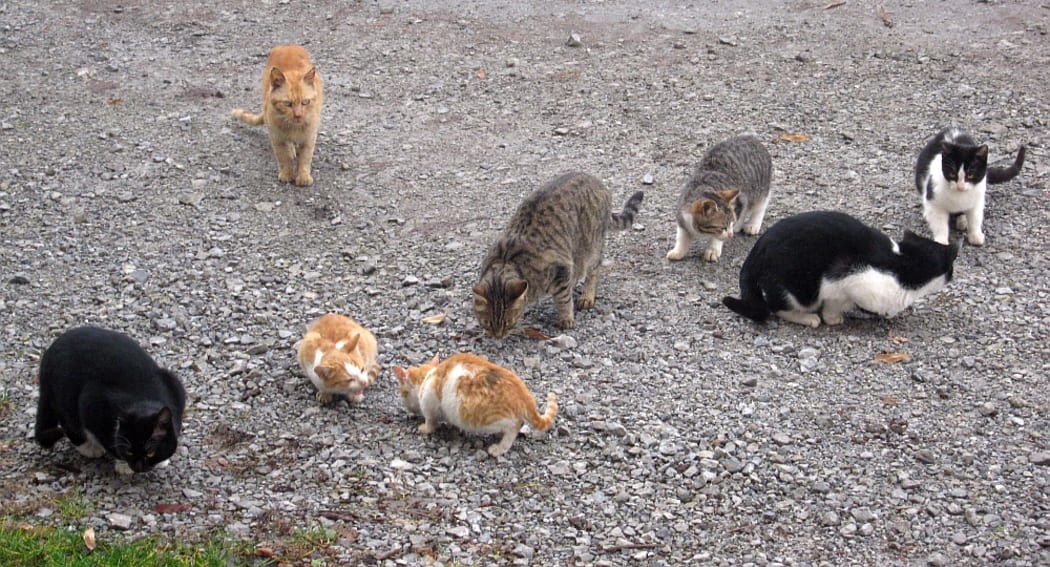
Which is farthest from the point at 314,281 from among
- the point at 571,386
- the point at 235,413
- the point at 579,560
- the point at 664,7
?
the point at 664,7

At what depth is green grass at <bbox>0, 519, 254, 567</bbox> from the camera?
4465 millimetres

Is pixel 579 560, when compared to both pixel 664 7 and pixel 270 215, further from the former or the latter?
pixel 664 7

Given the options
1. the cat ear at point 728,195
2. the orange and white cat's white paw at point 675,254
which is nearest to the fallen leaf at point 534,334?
the orange and white cat's white paw at point 675,254

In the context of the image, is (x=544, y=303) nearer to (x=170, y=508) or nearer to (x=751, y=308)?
(x=751, y=308)

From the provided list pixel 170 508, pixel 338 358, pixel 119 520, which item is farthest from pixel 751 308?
pixel 119 520

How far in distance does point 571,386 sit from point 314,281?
2.20 m

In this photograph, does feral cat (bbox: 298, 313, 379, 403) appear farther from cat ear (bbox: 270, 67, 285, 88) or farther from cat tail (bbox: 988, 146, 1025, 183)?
cat tail (bbox: 988, 146, 1025, 183)

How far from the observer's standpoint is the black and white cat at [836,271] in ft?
21.5

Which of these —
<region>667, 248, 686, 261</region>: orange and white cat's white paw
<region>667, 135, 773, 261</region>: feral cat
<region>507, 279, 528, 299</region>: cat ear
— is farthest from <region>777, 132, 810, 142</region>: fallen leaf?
<region>507, 279, 528, 299</region>: cat ear

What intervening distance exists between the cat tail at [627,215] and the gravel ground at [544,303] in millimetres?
299

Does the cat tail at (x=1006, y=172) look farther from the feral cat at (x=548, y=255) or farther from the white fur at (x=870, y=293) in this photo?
the feral cat at (x=548, y=255)

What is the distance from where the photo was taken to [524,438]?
5613 millimetres

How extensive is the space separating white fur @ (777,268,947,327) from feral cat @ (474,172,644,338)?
1363 mm

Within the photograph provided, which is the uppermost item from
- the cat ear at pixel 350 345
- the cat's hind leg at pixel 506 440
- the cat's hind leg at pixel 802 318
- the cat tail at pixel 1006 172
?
the cat tail at pixel 1006 172
